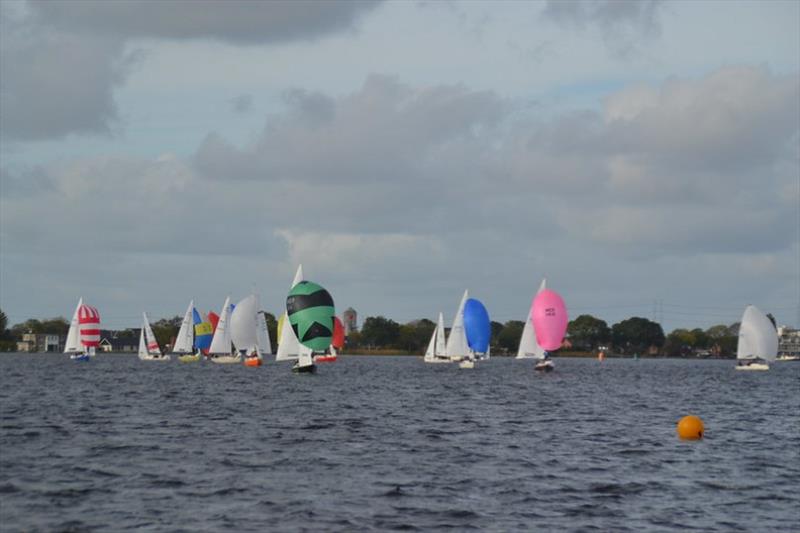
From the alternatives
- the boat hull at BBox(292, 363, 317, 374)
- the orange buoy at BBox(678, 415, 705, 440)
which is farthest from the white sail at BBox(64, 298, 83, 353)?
the orange buoy at BBox(678, 415, 705, 440)

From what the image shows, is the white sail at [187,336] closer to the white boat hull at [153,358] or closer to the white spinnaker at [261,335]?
the white boat hull at [153,358]

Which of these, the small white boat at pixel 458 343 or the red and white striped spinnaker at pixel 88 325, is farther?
the red and white striped spinnaker at pixel 88 325

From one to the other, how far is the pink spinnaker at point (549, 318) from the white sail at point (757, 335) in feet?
116

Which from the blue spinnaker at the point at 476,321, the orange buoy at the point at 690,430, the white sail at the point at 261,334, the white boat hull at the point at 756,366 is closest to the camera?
the orange buoy at the point at 690,430

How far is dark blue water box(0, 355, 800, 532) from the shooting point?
1082 inches

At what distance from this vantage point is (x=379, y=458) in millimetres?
38438

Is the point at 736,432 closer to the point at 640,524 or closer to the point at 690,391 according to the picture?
the point at 640,524

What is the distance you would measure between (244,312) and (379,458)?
329 ft

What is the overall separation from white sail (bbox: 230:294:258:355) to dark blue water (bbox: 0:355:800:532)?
2694 inches

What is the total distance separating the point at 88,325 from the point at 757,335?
98.3 meters

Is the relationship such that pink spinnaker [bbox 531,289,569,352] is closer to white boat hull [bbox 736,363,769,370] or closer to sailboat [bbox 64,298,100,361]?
white boat hull [bbox 736,363,769,370]

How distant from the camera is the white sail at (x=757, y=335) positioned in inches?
5684

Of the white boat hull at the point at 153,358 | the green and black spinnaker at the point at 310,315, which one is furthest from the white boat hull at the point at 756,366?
the white boat hull at the point at 153,358

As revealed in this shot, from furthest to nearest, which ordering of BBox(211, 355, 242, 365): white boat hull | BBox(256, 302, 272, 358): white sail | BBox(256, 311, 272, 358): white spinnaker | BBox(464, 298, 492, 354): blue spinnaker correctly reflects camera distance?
BBox(211, 355, 242, 365): white boat hull < BBox(256, 311, 272, 358): white spinnaker < BBox(256, 302, 272, 358): white sail < BBox(464, 298, 492, 354): blue spinnaker
